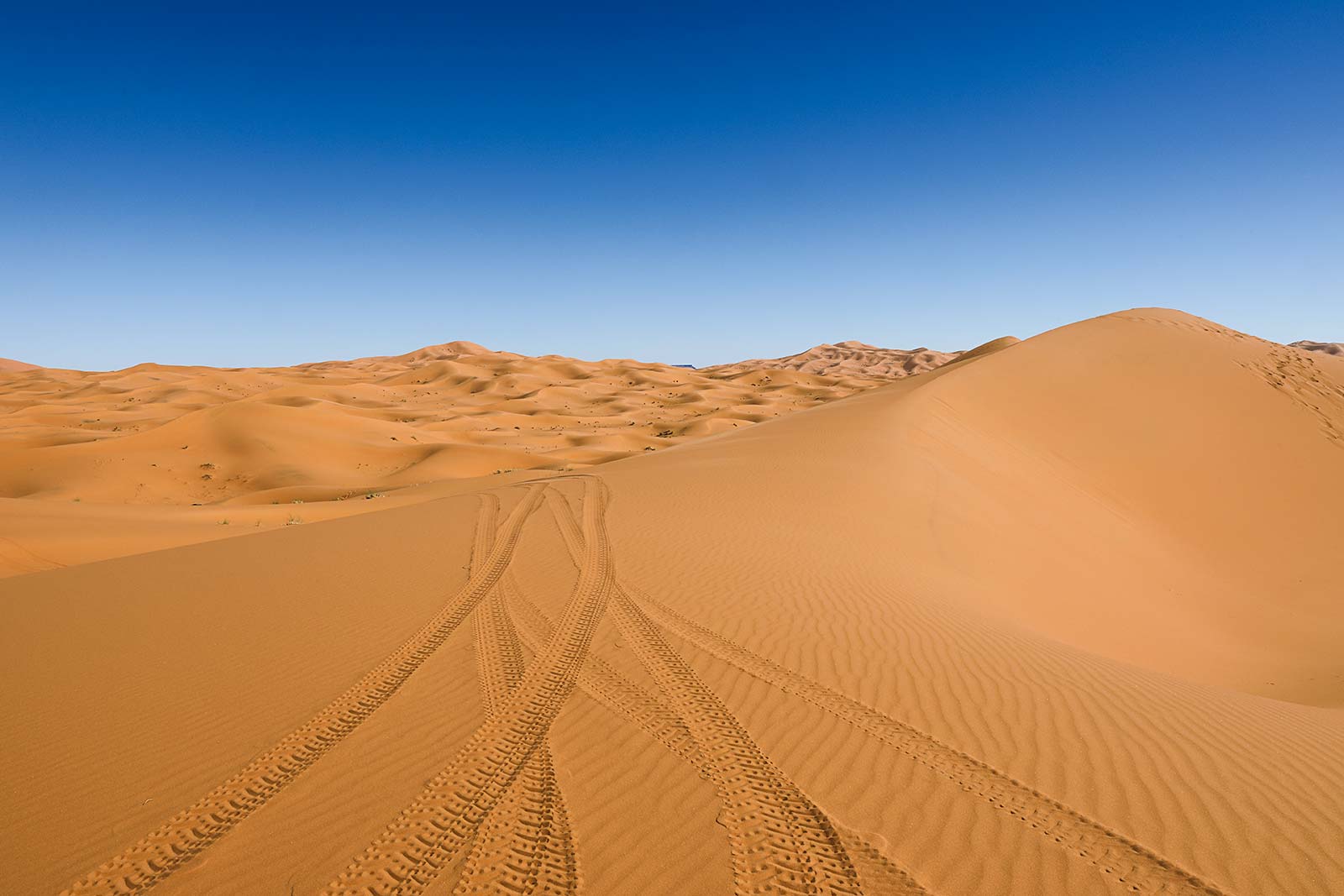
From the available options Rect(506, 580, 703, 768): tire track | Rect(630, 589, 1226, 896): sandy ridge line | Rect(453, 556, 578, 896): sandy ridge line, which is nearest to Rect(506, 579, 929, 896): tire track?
Rect(506, 580, 703, 768): tire track

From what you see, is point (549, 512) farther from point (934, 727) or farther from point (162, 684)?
point (934, 727)

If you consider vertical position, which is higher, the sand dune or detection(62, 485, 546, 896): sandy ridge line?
the sand dune

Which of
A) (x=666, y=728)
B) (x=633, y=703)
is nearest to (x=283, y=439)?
(x=633, y=703)

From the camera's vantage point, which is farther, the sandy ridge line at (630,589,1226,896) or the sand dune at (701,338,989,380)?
the sand dune at (701,338,989,380)

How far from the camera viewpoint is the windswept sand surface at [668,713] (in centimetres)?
327

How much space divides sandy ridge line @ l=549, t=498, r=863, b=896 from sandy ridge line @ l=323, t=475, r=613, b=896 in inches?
37.4

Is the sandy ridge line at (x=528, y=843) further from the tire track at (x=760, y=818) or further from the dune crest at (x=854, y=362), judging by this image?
the dune crest at (x=854, y=362)

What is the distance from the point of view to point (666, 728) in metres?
4.39

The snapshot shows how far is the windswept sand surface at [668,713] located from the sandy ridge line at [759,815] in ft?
0.06

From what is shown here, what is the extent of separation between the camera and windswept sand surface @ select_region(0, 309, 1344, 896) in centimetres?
327

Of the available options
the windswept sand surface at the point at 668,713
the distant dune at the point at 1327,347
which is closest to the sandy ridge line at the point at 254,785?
the windswept sand surface at the point at 668,713

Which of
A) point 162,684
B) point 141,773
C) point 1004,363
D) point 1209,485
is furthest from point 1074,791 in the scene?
point 1004,363

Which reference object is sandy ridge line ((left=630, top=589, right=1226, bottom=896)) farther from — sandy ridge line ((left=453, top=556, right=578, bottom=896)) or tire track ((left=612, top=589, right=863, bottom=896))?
sandy ridge line ((left=453, top=556, right=578, bottom=896))

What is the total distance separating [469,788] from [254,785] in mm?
1357
